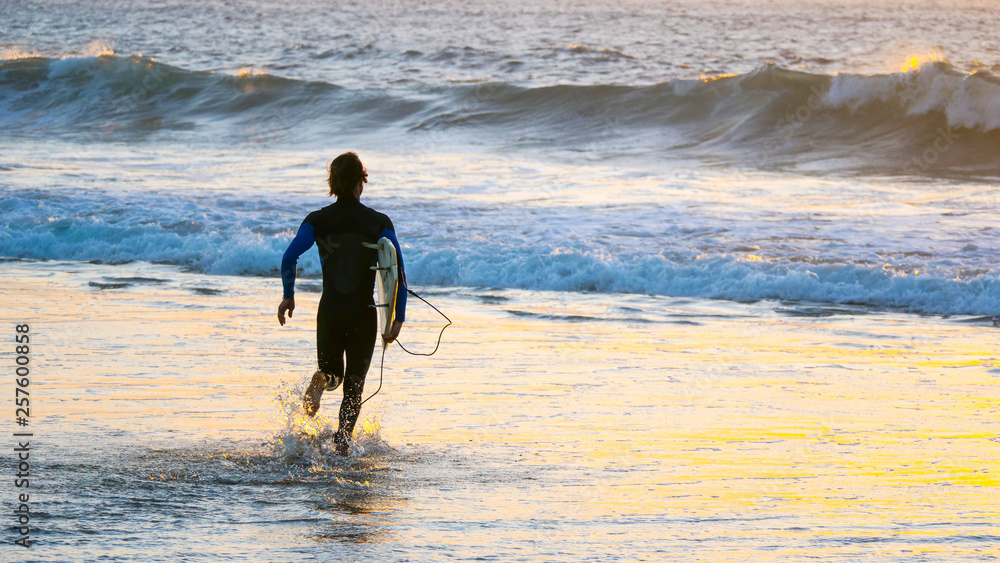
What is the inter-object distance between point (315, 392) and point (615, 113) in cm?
2042

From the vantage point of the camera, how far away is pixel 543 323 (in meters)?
8.80

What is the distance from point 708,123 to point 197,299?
1622 centimetres

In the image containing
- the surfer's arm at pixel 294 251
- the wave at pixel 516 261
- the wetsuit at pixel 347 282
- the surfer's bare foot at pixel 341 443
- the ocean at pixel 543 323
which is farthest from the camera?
the wave at pixel 516 261

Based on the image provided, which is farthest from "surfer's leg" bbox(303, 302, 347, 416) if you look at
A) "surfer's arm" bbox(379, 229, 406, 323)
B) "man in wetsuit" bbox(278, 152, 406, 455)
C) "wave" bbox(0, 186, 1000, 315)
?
"wave" bbox(0, 186, 1000, 315)

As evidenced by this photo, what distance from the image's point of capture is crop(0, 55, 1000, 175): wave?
21.1 meters

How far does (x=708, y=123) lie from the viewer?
2366 centimetres

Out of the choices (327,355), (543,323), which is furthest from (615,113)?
(327,355)

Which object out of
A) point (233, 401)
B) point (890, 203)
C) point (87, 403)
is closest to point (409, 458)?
point (233, 401)

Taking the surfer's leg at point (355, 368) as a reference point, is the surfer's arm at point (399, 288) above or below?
above

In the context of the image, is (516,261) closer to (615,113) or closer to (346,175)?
(346,175)

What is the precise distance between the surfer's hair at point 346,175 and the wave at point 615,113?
1523cm

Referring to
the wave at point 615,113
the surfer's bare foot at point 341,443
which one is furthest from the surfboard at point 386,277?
the wave at point 615,113

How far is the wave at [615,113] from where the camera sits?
2109 cm

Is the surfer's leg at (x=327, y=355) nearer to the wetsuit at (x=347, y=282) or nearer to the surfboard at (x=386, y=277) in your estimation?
the wetsuit at (x=347, y=282)
